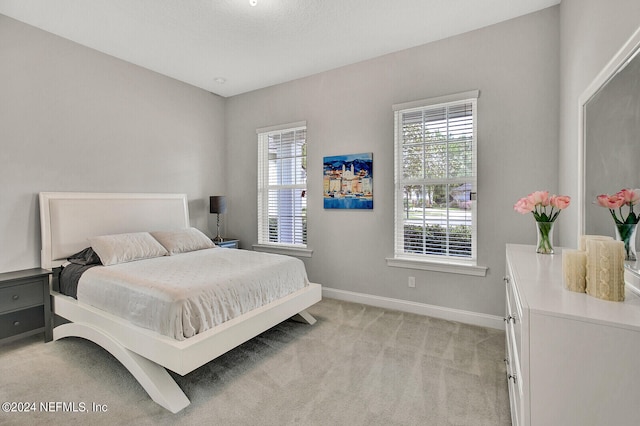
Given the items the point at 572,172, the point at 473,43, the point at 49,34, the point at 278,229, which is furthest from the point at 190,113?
the point at 572,172

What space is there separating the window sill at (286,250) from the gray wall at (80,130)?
95 centimetres

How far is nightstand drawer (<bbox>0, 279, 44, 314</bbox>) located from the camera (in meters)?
2.42

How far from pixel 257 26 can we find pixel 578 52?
2.50 m

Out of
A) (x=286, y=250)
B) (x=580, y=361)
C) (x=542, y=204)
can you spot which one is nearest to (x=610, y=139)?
(x=542, y=204)

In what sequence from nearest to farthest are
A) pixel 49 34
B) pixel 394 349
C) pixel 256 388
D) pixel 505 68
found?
pixel 256 388
pixel 394 349
pixel 505 68
pixel 49 34

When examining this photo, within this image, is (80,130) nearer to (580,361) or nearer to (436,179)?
(436,179)

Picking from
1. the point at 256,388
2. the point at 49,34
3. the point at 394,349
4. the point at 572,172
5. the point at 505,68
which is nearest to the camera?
the point at 256,388

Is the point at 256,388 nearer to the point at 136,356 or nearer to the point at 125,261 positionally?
the point at 136,356

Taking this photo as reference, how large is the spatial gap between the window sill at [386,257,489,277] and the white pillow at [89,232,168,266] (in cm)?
248

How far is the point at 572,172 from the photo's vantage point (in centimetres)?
213

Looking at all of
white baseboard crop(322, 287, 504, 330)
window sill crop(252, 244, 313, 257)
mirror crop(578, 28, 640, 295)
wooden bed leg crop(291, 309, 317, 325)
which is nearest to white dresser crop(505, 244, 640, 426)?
mirror crop(578, 28, 640, 295)

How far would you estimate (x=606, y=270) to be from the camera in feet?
3.45

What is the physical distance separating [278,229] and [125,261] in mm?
1937

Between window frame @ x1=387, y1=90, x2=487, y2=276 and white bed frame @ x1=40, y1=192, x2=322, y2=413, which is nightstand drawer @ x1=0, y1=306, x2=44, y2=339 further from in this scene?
window frame @ x1=387, y1=90, x2=487, y2=276
